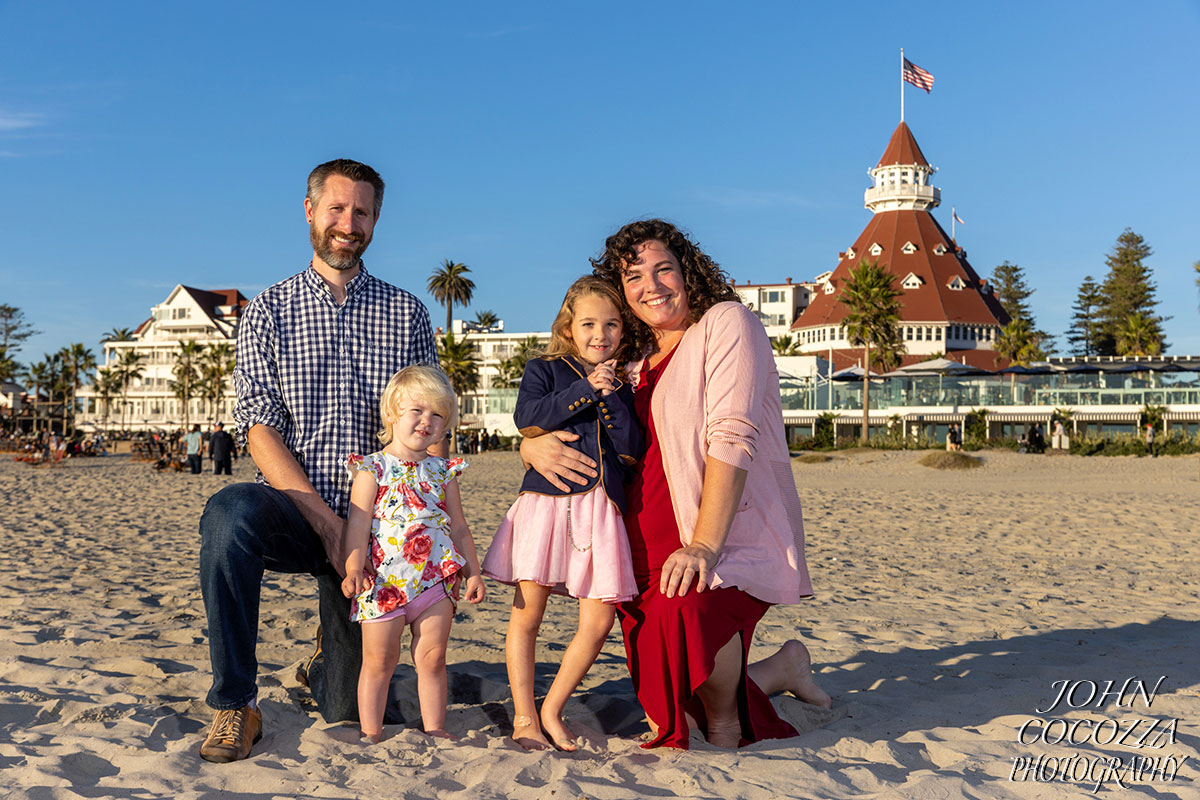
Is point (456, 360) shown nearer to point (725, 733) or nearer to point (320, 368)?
point (320, 368)

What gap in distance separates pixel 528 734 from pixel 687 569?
0.86m

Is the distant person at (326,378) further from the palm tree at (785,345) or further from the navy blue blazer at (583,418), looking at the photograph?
the palm tree at (785,345)

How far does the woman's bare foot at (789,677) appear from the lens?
4301 millimetres

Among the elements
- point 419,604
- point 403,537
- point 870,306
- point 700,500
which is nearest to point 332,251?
point 403,537

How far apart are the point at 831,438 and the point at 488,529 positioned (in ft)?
93.5

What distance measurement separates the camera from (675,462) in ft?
12.3

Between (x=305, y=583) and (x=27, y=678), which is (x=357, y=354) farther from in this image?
(x=305, y=583)

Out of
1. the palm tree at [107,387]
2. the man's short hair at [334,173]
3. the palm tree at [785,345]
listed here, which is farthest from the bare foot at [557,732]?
the palm tree at [107,387]

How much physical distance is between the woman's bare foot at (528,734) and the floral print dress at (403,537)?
2.02 feet

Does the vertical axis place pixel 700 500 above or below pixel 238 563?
above

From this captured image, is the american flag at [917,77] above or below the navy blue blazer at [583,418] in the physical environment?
above

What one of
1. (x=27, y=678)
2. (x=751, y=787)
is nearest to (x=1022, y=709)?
(x=751, y=787)

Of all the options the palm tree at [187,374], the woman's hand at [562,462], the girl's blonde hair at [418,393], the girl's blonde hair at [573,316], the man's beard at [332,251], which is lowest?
the woman's hand at [562,462]

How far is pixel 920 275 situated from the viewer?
72.5m
